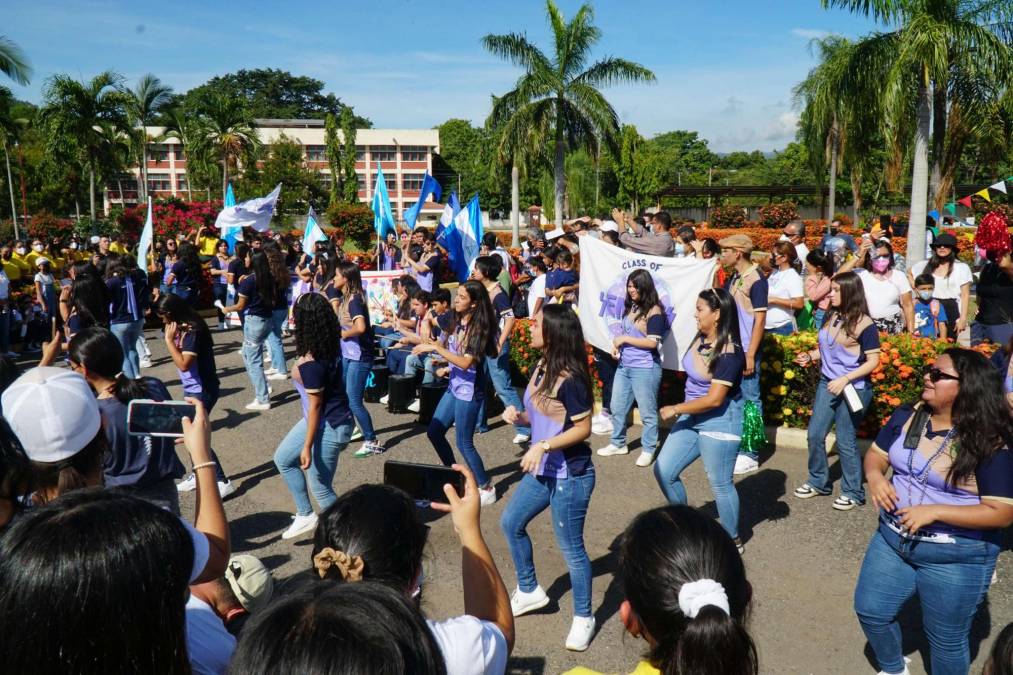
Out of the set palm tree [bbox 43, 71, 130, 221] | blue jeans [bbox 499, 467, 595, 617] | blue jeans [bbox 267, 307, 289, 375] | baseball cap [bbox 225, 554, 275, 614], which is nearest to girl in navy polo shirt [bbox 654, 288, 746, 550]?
blue jeans [bbox 499, 467, 595, 617]

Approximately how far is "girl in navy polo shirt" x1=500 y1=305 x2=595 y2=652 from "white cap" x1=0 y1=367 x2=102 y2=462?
214 cm

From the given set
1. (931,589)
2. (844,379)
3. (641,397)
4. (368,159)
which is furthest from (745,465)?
(368,159)

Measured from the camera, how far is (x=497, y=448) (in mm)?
7965

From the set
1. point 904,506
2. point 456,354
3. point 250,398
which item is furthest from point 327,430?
point 250,398

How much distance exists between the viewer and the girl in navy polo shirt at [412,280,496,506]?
6.27 m

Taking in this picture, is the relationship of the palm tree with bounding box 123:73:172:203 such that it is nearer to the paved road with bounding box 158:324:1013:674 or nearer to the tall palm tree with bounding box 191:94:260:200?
the tall palm tree with bounding box 191:94:260:200

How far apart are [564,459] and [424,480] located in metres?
1.77

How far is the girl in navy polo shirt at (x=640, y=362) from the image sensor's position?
23.2 feet

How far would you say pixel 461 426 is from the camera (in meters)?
6.26

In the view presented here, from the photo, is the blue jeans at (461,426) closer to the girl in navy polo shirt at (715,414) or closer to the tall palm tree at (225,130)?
the girl in navy polo shirt at (715,414)

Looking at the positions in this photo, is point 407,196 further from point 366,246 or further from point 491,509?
point 491,509

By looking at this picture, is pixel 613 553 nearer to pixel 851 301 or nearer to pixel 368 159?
pixel 851 301

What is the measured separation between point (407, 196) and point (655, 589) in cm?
8614

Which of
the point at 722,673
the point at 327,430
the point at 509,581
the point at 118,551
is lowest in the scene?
the point at 509,581
